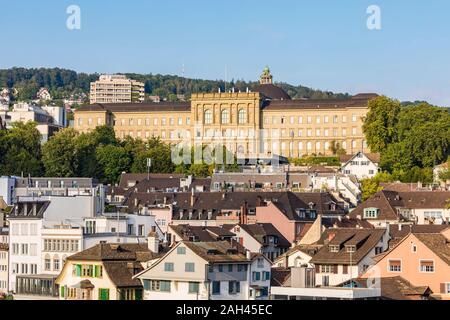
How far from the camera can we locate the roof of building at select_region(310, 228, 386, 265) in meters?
34.3

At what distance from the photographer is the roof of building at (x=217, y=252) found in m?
27.8

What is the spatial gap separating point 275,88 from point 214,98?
27769 millimetres

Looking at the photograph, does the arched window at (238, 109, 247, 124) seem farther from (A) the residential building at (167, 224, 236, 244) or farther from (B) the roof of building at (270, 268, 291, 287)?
(B) the roof of building at (270, 268, 291, 287)

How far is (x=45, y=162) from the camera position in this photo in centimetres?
11038

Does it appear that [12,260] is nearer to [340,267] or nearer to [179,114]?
[340,267]

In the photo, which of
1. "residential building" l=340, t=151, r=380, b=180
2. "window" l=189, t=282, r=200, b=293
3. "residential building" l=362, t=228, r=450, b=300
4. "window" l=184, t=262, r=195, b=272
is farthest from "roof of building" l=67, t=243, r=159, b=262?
"residential building" l=340, t=151, r=380, b=180

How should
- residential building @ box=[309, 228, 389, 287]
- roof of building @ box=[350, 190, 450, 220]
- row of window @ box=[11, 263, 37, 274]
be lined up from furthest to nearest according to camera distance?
roof of building @ box=[350, 190, 450, 220], row of window @ box=[11, 263, 37, 274], residential building @ box=[309, 228, 389, 287]

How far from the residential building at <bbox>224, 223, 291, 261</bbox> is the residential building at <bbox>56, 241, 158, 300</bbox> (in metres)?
14.9

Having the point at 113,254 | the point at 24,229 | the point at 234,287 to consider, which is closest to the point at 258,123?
the point at 24,229

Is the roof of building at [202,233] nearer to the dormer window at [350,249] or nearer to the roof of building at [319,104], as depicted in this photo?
the dormer window at [350,249]

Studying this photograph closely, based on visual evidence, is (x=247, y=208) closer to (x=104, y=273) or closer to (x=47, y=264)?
(x=47, y=264)

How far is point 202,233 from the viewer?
43375 mm

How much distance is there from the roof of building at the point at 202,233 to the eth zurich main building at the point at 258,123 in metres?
97.3
